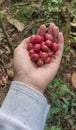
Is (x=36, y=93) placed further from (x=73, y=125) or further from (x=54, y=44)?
(x=73, y=125)

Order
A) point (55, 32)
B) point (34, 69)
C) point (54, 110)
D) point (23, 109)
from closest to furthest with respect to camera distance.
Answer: point (23, 109), point (34, 69), point (55, 32), point (54, 110)

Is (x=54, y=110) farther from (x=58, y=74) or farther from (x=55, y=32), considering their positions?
(x=55, y=32)

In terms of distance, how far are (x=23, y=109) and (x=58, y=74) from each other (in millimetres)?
1422

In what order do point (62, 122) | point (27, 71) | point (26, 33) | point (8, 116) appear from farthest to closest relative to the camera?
1. point (26, 33)
2. point (62, 122)
3. point (27, 71)
4. point (8, 116)

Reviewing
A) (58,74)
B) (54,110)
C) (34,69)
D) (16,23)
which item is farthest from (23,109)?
(16,23)

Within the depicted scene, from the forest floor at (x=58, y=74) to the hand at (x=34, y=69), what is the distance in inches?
24.9

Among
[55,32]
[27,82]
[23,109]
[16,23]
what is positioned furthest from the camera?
[16,23]

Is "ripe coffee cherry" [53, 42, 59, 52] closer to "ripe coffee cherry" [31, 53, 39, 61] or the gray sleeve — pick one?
"ripe coffee cherry" [31, 53, 39, 61]

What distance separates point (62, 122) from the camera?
111 inches

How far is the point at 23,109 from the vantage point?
5.83ft

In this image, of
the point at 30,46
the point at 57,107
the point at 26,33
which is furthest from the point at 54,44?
the point at 26,33

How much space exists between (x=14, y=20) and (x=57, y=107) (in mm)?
1232

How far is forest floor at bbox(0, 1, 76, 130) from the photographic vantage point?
9.21ft

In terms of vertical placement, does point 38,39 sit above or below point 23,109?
above
